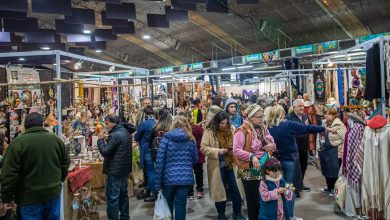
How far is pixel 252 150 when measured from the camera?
3613 millimetres

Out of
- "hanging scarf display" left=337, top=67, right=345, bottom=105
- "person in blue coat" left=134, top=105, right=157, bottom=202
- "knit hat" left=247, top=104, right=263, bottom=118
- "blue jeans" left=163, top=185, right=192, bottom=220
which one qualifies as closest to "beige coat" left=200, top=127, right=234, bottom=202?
"blue jeans" left=163, top=185, right=192, bottom=220

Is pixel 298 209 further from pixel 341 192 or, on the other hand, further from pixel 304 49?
pixel 304 49

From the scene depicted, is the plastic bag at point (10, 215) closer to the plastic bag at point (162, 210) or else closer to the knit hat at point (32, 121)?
the knit hat at point (32, 121)

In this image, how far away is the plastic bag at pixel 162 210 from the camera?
12.3ft

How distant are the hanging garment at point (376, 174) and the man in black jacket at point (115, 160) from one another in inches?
100

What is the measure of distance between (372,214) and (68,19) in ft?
25.8

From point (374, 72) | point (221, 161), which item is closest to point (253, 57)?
point (221, 161)

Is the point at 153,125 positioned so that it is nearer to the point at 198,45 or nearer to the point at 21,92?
the point at 21,92

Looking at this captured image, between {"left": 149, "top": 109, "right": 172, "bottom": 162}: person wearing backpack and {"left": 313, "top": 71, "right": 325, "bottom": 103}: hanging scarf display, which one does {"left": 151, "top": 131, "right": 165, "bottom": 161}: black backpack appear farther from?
{"left": 313, "top": 71, "right": 325, "bottom": 103}: hanging scarf display

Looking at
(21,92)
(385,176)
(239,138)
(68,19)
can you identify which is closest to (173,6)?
(68,19)

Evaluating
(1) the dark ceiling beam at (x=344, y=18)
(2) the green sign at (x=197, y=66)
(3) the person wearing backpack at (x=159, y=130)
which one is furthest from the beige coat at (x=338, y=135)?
(2) the green sign at (x=197, y=66)

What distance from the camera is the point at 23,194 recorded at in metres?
3.04

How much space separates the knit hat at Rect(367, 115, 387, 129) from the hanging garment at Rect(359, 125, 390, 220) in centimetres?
5

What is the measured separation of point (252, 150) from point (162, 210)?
114cm
